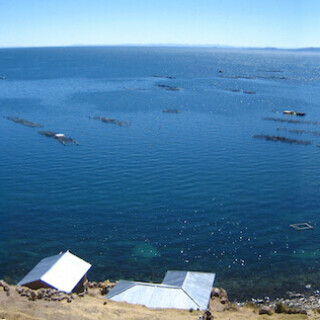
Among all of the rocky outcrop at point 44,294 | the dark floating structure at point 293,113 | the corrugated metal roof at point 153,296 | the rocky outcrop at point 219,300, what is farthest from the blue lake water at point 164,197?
the rocky outcrop at point 44,294

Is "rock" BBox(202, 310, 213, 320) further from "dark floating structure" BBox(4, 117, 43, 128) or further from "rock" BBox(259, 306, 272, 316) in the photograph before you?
"dark floating structure" BBox(4, 117, 43, 128)

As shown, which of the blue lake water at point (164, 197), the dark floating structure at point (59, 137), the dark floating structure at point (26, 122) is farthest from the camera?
the dark floating structure at point (26, 122)

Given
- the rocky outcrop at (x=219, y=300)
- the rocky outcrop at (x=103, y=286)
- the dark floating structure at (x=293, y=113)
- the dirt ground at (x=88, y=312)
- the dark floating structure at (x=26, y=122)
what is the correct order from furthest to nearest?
1. the dark floating structure at (x=293, y=113)
2. the dark floating structure at (x=26, y=122)
3. the rocky outcrop at (x=103, y=286)
4. the rocky outcrop at (x=219, y=300)
5. the dirt ground at (x=88, y=312)

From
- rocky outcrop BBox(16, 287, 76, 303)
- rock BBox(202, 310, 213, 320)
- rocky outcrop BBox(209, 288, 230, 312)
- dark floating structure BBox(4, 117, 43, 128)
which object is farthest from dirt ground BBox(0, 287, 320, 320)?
dark floating structure BBox(4, 117, 43, 128)

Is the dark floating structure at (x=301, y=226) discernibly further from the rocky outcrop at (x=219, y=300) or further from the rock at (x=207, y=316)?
the rock at (x=207, y=316)

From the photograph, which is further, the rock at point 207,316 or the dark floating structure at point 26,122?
the dark floating structure at point 26,122

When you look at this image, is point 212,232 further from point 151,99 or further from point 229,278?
point 151,99

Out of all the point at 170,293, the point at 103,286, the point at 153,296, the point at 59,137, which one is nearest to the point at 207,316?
the point at 170,293
